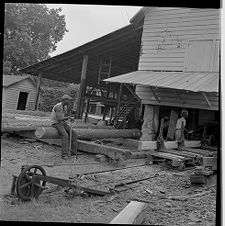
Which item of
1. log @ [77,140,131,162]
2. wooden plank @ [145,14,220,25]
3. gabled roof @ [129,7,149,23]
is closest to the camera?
log @ [77,140,131,162]

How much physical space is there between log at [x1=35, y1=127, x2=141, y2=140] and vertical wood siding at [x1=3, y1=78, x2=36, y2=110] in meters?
16.6

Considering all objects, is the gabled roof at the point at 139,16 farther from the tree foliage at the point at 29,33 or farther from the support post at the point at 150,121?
the tree foliage at the point at 29,33

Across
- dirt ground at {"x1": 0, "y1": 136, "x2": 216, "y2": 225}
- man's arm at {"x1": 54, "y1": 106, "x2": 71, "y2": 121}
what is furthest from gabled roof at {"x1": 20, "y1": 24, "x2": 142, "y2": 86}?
dirt ground at {"x1": 0, "y1": 136, "x2": 216, "y2": 225}

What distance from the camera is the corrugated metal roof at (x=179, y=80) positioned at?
10693 mm

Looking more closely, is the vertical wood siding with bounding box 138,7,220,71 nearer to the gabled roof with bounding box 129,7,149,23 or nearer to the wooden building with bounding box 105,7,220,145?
the wooden building with bounding box 105,7,220,145

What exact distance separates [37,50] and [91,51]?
1872 cm

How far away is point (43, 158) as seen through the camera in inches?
361

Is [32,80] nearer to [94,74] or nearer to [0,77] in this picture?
[94,74]

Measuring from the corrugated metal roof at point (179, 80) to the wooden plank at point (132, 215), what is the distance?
624 cm

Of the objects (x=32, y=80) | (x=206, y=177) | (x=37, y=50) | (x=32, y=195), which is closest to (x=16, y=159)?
(x=32, y=195)

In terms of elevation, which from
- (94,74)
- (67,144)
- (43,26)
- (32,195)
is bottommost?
(32,195)

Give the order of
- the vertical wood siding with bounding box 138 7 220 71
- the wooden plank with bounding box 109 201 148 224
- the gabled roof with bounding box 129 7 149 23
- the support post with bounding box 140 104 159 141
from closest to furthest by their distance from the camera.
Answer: the wooden plank with bounding box 109 201 148 224 < the vertical wood siding with bounding box 138 7 220 71 < the gabled roof with bounding box 129 7 149 23 < the support post with bounding box 140 104 159 141

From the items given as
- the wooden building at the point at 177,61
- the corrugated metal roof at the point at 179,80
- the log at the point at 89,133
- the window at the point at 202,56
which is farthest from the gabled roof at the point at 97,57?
the log at the point at 89,133

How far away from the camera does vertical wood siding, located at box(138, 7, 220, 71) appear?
12.5m
